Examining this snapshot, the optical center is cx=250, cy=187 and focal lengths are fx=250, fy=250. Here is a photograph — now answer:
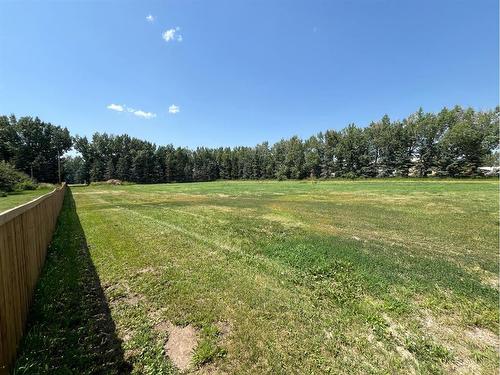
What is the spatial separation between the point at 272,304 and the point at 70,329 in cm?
282

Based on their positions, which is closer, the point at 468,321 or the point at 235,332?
the point at 235,332

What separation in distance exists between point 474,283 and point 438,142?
66.4 m

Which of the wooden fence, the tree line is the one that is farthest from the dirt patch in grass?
the tree line

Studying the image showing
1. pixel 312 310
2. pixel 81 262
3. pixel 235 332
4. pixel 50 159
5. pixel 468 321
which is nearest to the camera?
pixel 235 332

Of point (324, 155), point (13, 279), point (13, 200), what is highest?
point (324, 155)

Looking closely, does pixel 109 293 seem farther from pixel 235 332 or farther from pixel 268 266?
pixel 268 266

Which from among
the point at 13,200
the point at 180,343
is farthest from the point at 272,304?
the point at 13,200

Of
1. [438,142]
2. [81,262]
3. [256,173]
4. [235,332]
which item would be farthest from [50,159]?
[438,142]

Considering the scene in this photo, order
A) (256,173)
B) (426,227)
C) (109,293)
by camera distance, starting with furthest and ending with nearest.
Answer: (256,173) < (426,227) < (109,293)

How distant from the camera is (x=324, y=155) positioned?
255ft

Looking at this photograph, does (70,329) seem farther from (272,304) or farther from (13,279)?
(272,304)

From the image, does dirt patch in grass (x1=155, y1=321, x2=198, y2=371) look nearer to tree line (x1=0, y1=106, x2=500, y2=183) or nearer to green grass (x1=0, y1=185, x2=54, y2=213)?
green grass (x1=0, y1=185, x2=54, y2=213)

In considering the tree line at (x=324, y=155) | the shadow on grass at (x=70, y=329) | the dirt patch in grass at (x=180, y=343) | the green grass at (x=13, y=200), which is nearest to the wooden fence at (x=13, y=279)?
the shadow on grass at (x=70, y=329)

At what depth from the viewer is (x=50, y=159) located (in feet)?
205
